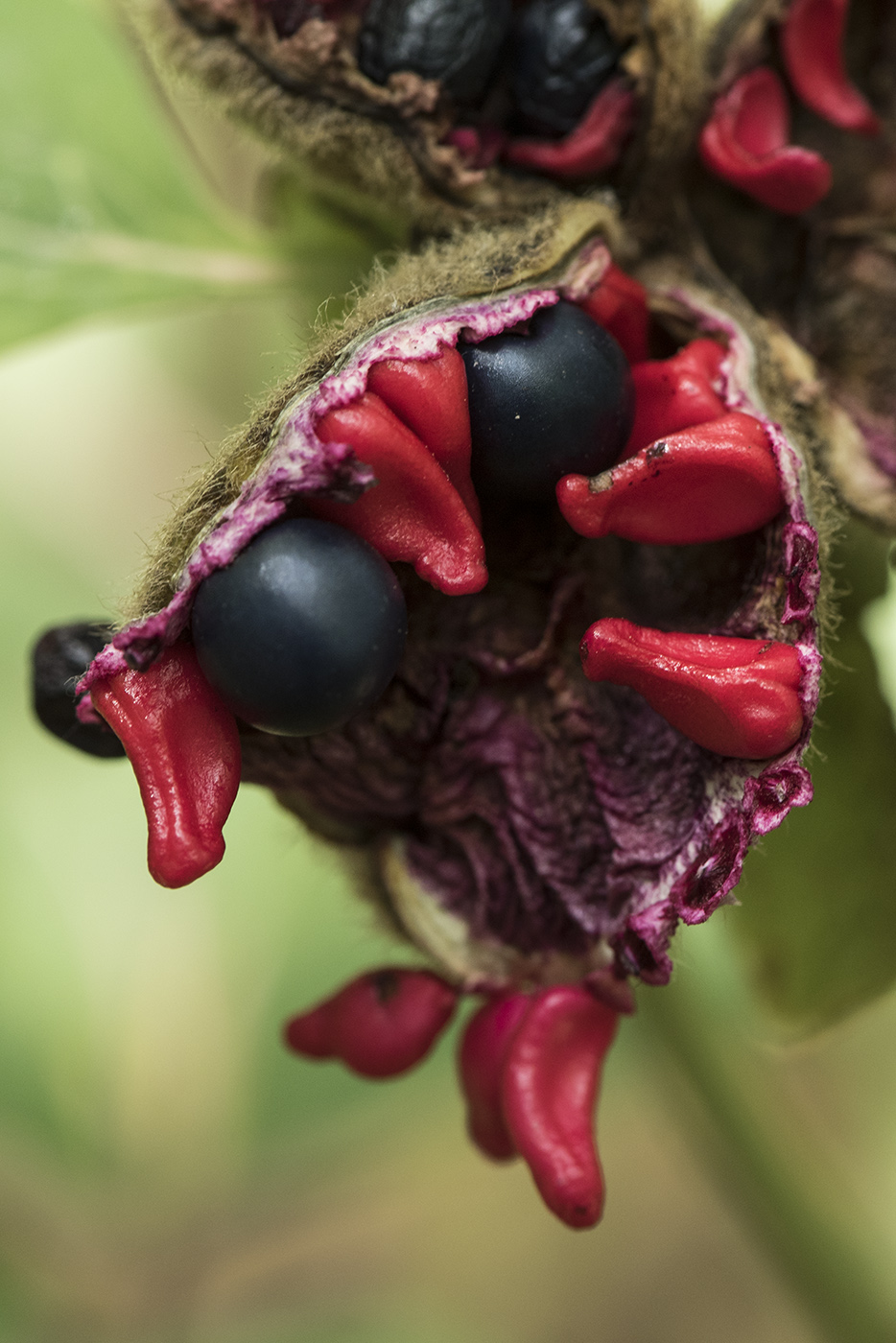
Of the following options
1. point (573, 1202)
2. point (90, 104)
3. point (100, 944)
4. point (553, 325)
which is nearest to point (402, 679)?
point (553, 325)

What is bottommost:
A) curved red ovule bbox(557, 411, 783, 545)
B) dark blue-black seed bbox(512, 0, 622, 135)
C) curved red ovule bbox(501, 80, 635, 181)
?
curved red ovule bbox(557, 411, 783, 545)

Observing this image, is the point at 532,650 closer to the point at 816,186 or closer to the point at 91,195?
the point at 816,186

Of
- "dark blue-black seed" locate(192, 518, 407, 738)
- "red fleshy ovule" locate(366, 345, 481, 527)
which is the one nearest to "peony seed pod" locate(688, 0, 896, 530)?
"red fleshy ovule" locate(366, 345, 481, 527)

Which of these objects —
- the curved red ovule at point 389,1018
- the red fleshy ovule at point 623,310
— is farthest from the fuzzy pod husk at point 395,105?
the curved red ovule at point 389,1018

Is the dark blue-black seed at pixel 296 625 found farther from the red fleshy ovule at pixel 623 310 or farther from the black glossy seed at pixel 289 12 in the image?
the black glossy seed at pixel 289 12

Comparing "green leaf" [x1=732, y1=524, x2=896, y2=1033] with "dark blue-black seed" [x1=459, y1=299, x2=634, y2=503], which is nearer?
"dark blue-black seed" [x1=459, y1=299, x2=634, y2=503]

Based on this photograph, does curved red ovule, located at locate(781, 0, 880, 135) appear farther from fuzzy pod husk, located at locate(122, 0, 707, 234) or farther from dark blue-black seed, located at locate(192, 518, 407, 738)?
dark blue-black seed, located at locate(192, 518, 407, 738)
